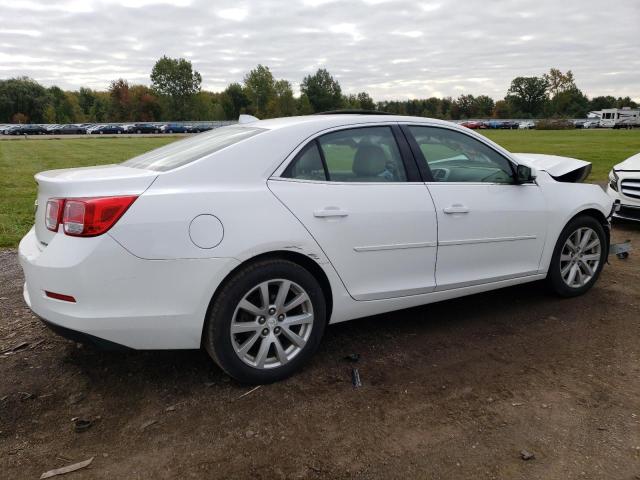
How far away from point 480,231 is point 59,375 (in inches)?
119

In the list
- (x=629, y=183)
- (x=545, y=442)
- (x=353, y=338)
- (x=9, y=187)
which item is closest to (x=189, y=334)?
(x=353, y=338)

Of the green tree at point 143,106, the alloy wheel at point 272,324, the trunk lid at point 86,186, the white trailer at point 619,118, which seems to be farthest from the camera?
the green tree at point 143,106

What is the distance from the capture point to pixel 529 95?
122 m

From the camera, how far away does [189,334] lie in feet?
10.1

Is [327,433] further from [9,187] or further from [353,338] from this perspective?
[9,187]

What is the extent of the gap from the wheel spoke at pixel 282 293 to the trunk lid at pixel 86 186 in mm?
945

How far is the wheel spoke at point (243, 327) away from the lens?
319 cm

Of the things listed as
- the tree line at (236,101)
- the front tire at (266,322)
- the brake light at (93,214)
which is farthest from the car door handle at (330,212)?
the tree line at (236,101)

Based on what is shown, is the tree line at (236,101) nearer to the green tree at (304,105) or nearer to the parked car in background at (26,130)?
the green tree at (304,105)

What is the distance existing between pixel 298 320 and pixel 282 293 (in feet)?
0.72

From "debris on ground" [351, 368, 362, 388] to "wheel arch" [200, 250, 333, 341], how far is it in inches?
14.3

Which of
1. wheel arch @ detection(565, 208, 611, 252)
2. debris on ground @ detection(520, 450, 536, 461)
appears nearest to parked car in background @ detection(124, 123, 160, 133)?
wheel arch @ detection(565, 208, 611, 252)

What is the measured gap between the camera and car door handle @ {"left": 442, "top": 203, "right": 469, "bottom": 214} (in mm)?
3918

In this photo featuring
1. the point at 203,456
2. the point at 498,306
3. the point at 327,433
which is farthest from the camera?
the point at 498,306
